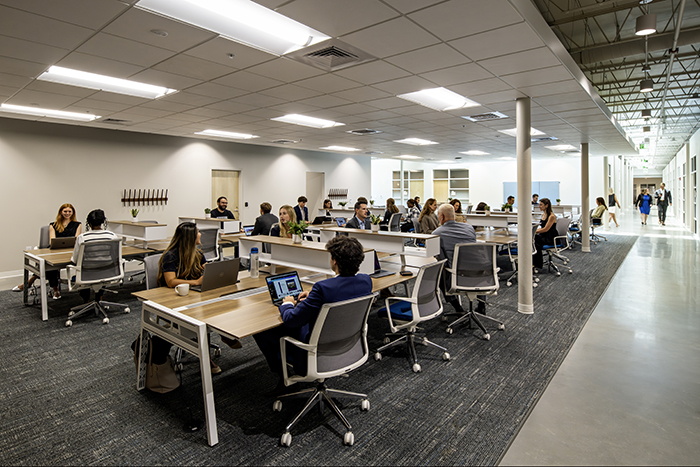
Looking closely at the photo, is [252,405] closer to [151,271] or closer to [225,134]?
[151,271]

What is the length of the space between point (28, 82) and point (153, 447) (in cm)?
454

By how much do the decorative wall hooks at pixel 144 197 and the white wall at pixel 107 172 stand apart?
0.35 feet

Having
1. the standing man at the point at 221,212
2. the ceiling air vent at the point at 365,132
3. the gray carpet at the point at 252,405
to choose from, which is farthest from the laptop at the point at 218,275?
the ceiling air vent at the point at 365,132

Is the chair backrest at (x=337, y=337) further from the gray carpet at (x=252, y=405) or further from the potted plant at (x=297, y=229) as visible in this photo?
the potted plant at (x=297, y=229)

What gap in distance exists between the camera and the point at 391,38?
329 cm

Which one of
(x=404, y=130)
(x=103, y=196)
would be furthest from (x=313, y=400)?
(x=103, y=196)

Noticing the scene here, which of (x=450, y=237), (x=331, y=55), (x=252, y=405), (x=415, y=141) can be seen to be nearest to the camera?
(x=252, y=405)

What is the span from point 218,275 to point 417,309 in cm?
167

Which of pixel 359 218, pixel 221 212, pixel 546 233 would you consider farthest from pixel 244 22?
pixel 546 233

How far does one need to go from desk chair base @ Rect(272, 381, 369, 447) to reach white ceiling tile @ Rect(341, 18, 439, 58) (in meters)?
2.65

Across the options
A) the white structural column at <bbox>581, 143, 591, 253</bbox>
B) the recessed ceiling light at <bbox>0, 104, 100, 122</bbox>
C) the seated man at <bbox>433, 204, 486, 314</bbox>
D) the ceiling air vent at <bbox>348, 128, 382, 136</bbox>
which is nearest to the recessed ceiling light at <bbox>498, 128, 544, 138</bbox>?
the white structural column at <bbox>581, 143, 591, 253</bbox>

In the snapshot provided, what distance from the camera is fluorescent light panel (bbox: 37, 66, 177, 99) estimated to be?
4.47 meters

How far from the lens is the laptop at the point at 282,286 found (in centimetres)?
283

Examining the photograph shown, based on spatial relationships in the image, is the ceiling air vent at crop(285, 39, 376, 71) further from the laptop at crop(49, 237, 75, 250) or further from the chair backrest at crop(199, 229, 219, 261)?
the laptop at crop(49, 237, 75, 250)
